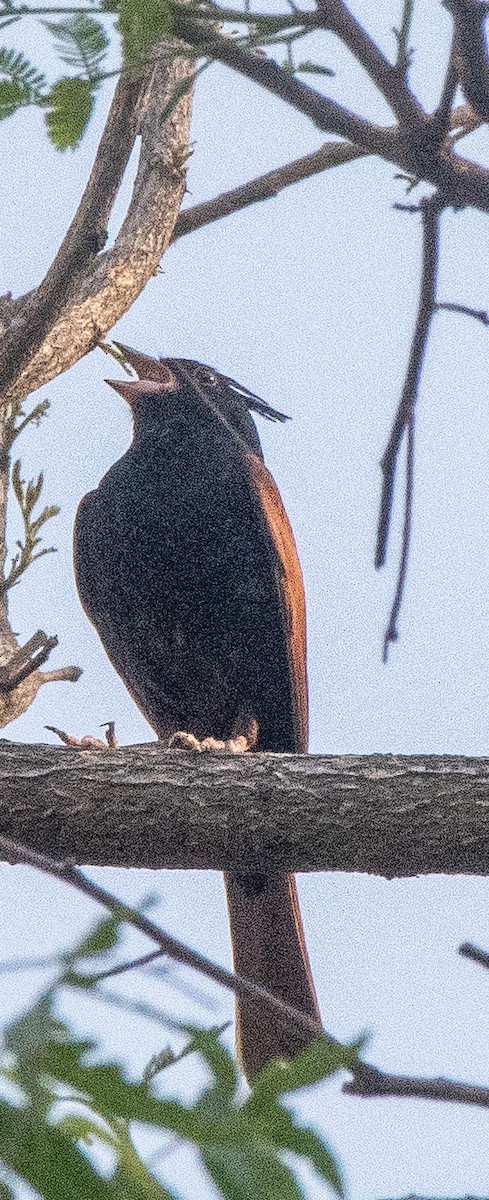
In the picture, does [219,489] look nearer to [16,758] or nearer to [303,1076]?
[16,758]

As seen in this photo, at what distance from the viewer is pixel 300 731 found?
15.5 feet

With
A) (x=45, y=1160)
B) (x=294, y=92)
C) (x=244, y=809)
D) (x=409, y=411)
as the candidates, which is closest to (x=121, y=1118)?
(x=45, y=1160)

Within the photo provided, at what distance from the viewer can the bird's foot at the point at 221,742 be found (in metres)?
3.76

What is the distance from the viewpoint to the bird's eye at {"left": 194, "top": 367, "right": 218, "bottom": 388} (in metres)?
5.40

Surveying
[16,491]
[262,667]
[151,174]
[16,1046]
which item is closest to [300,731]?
[262,667]

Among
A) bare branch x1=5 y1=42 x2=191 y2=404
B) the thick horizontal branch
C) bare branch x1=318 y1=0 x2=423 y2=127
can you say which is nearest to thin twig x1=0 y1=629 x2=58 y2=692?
the thick horizontal branch

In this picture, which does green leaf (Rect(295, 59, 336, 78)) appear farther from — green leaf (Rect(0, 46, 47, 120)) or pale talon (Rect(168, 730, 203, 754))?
pale talon (Rect(168, 730, 203, 754))

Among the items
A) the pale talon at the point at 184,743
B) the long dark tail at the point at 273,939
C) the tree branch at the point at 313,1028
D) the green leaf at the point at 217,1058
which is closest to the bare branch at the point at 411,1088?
the tree branch at the point at 313,1028

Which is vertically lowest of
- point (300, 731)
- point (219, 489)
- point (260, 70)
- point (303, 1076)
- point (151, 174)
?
point (300, 731)

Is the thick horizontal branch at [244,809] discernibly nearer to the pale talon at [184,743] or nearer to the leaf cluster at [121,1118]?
the pale talon at [184,743]

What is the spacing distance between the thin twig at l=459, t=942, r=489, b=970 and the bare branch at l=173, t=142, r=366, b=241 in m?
3.20

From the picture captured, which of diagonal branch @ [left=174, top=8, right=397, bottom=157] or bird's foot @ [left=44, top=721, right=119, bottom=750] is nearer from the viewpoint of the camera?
diagonal branch @ [left=174, top=8, right=397, bottom=157]

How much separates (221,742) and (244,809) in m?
1.06

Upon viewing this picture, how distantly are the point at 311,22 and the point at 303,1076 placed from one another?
113 cm
